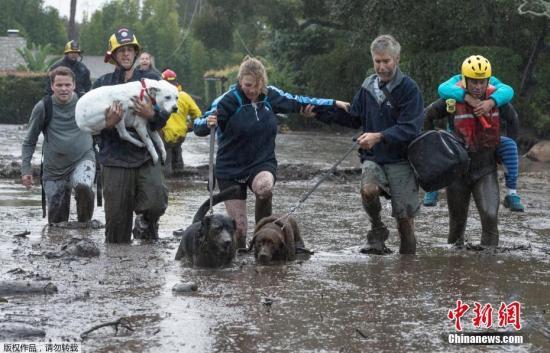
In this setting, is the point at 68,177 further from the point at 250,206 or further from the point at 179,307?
the point at 179,307

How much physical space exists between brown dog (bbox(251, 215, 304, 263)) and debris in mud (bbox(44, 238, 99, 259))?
1.38m

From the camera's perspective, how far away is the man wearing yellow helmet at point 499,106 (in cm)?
984

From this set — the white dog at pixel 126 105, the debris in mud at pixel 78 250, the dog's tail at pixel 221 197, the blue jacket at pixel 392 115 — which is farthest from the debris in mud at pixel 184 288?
the white dog at pixel 126 105

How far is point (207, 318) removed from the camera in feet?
22.3

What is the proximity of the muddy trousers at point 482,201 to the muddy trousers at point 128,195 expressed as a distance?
9.10ft

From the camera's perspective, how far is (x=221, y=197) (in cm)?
965

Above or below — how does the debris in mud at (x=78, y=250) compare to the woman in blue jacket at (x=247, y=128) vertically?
below

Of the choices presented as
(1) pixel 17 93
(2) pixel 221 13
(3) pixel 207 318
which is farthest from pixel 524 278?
(2) pixel 221 13

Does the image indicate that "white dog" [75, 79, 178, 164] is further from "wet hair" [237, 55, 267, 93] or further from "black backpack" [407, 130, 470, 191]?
"black backpack" [407, 130, 470, 191]

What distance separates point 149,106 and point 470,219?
4.84 m

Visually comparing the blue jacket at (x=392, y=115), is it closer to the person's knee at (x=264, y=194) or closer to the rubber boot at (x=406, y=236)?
the rubber boot at (x=406, y=236)

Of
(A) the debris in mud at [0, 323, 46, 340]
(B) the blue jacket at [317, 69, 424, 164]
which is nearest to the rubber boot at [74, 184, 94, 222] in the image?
(B) the blue jacket at [317, 69, 424, 164]

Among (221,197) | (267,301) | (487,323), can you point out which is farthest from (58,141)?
(487,323)

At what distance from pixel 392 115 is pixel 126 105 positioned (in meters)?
2.40
